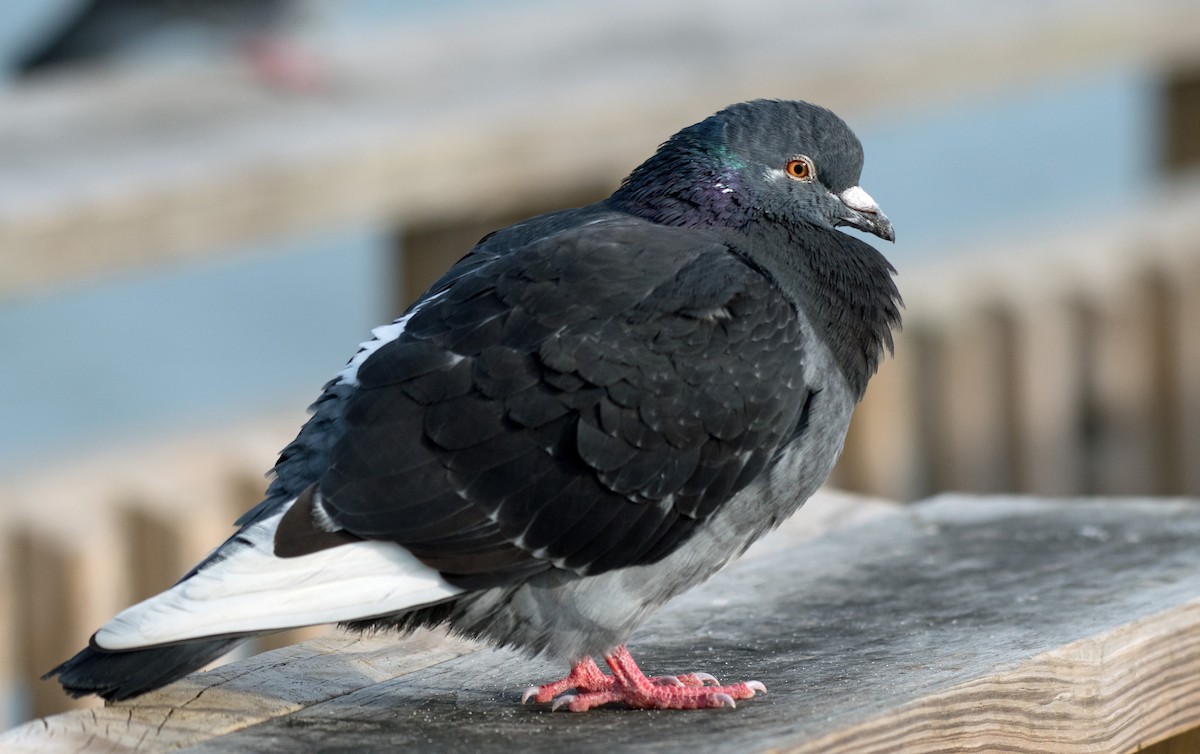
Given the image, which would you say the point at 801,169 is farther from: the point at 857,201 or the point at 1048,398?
the point at 1048,398

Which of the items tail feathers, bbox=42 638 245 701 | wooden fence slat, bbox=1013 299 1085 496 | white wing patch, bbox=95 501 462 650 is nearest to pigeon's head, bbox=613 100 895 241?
white wing patch, bbox=95 501 462 650

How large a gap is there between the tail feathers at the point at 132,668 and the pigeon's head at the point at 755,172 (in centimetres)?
104

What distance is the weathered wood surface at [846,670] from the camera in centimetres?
252

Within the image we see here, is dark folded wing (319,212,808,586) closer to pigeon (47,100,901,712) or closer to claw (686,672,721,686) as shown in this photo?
pigeon (47,100,901,712)

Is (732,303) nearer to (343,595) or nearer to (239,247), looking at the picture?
(343,595)

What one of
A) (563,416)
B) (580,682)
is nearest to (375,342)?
(563,416)

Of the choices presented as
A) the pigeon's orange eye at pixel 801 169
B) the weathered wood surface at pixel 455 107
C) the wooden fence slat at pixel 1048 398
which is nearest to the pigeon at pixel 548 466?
the pigeon's orange eye at pixel 801 169

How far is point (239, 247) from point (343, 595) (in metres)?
2.36

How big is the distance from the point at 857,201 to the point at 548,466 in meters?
0.88

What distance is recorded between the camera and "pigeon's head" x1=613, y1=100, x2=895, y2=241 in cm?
298

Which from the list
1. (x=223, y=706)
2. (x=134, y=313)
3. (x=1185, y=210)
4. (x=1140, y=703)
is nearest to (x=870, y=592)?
(x=1140, y=703)

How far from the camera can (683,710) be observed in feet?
8.76

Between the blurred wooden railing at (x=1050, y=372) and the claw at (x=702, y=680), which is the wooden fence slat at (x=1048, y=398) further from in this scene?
the claw at (x=702, y=680)

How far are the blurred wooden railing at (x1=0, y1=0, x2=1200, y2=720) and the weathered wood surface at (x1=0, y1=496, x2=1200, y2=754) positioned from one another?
1844 mm
